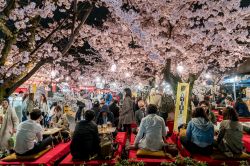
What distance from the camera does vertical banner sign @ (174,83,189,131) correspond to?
35.4ft

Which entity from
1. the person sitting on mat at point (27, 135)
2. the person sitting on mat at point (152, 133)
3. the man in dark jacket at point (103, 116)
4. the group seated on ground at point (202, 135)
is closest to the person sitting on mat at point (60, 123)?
the man in dark jacket at point (103, 116)

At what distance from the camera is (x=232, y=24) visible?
15.5 metres

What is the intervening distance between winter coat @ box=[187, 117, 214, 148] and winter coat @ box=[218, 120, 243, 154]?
303mm

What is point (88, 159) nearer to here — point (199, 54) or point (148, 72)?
point (199, 54)

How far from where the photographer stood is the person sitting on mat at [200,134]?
8.04m

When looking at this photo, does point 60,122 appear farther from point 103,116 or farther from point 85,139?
point 85,139

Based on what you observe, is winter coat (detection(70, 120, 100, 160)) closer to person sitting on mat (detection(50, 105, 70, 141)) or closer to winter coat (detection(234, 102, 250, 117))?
person sitting on mat (detection(50, 105, 70, 141))

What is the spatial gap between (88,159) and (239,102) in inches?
377

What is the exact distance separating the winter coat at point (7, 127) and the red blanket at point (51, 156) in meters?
1.62

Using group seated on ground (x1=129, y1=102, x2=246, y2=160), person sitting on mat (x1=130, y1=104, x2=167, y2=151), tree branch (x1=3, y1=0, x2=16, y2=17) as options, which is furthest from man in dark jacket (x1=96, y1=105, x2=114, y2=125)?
tree branch (x1=3, y1=0, x2=16, y2=17)

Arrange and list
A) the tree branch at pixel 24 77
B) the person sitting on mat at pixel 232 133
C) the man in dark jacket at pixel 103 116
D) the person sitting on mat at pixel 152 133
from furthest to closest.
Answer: the man in dark jacket at pixel 103 116
the person sitting on mat at pixel 152 133
the person sitting on mat at pixel 232 133
the tree branch at pixel 24 77

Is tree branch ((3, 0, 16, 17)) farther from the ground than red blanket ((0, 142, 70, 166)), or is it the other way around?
tree branch ((3, 0, 16, 17))

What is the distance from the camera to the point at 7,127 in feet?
32.4

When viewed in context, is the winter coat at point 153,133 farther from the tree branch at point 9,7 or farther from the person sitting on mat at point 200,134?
the tree branch at point 9,7
